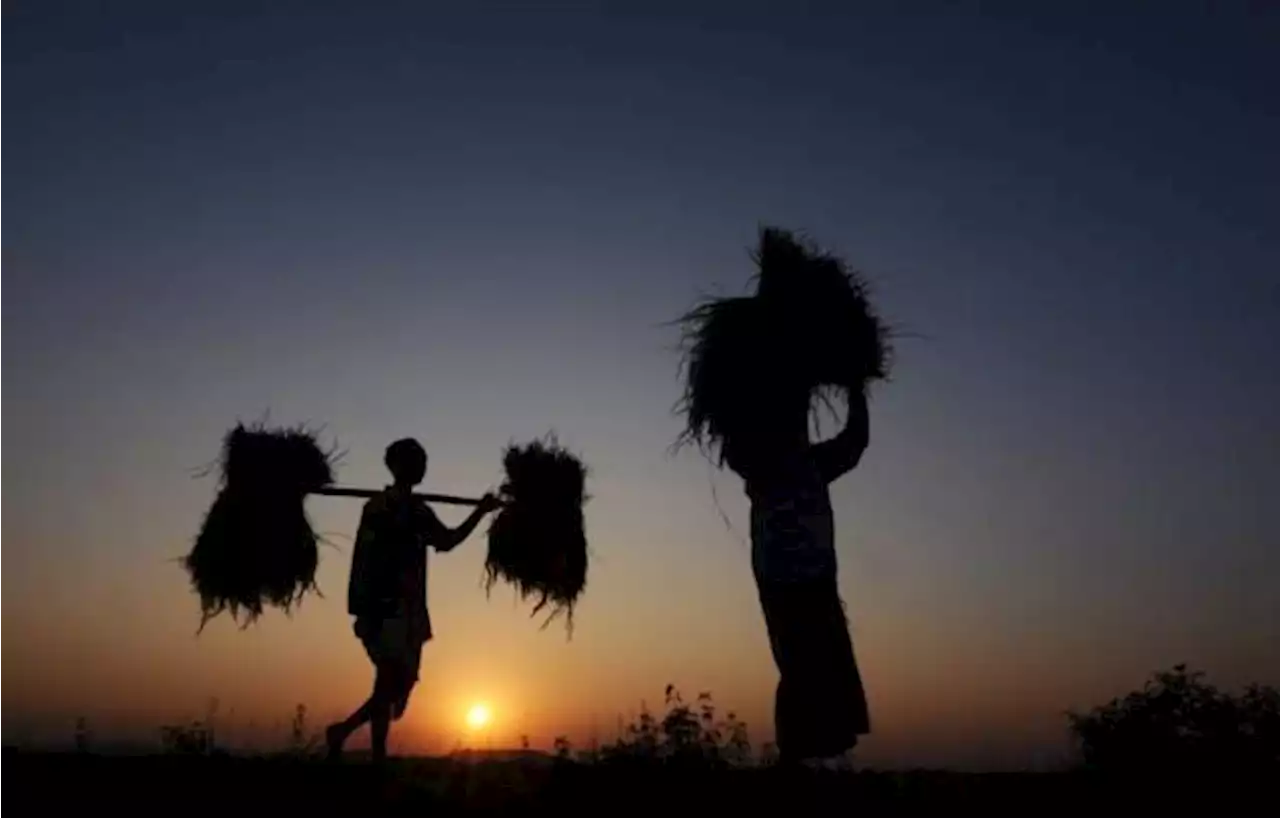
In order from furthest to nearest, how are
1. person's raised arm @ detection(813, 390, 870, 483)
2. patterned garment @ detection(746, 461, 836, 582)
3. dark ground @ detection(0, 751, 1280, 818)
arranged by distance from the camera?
person's raised arm @ detection(813, 390, 870, 483) < patterned garment @ detection(746, 461, 836, 582) < dark ground @ detection(0, 751, 1280, 818)

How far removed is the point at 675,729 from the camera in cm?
912

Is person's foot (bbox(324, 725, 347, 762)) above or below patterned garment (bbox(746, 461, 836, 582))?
below

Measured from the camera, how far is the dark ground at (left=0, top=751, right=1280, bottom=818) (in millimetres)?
6062

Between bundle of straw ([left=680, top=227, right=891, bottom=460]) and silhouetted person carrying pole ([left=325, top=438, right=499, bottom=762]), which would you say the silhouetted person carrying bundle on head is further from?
silhouetted person carrying pole ([left=325, top=438, right=499, bottom=762])

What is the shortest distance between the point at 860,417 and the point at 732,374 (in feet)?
2.50

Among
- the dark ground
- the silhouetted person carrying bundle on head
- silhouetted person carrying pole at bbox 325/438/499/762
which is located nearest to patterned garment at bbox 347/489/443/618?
silhouetted person carrying pole at bbox 325/438/499/762

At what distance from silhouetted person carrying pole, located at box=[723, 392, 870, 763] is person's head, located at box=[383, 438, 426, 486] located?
2346mm

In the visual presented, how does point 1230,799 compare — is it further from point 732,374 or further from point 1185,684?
point 1185,684

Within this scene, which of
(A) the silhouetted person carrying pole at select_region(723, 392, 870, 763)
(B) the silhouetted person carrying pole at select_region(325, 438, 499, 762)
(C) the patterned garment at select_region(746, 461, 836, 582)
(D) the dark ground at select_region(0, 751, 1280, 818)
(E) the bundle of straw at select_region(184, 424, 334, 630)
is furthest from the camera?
(E) the bundle of straw at select_region(184, 424, 334, 630)

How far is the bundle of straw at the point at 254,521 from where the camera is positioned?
9398 mm

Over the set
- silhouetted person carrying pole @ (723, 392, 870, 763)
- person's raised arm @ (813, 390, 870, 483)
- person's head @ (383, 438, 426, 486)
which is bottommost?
silhouetted person carrying pole @ (723, 392, 870, 763)

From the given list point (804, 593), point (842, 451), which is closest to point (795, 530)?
point (804, 593)

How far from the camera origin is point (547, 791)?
653cm

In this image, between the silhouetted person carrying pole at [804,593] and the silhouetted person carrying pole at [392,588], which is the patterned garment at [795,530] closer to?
the silhouetted person carrying pole at [804,593]
